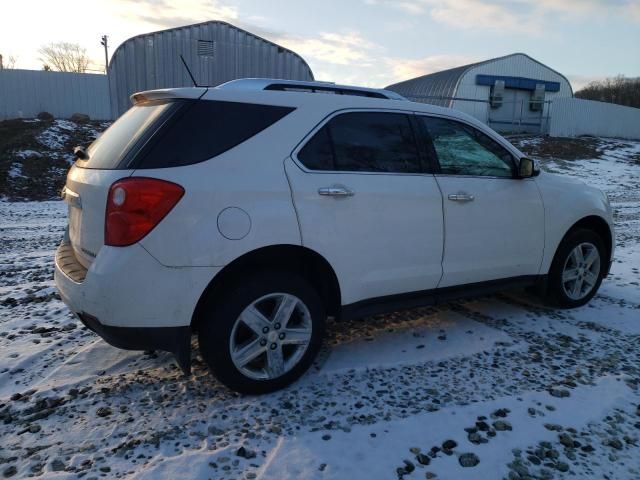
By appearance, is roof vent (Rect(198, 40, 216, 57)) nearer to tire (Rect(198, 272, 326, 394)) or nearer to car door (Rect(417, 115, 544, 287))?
car door (Rect(417, 115, 544, 287))

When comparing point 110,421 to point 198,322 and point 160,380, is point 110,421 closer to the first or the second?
point 160,380

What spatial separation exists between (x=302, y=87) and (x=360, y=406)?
2.12 meters

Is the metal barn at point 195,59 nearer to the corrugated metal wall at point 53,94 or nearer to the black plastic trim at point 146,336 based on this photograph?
the corrugated metal wall at point 53,94

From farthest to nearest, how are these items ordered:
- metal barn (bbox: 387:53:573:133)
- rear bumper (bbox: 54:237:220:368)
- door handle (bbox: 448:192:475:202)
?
metal barn (bbox: 387:53:573:133) → door handle (bbox: 448:192:475:202) → rear bumper (bbox: 54:237:220:368)

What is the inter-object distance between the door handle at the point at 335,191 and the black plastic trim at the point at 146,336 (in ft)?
3.71

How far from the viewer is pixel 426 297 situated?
12.3ft

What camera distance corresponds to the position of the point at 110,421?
282cm

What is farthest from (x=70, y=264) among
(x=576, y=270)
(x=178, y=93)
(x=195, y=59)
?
(x=195, y=59)

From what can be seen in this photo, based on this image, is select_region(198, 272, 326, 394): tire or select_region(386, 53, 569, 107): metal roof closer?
select_region(198, 272, 326, 394): tire

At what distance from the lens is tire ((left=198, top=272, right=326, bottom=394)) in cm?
287

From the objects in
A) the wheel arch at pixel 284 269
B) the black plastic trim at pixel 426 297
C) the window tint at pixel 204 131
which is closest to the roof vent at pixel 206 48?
the black plastic trim at pixel 426 297

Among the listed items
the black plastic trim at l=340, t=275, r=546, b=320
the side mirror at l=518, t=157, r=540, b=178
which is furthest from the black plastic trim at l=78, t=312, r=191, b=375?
the side mirror at l=518, t=157, r=540, b=178

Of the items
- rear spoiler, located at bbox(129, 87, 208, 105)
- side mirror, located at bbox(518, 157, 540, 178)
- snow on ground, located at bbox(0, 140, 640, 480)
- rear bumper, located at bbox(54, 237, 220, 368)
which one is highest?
rear spoiler, located at bbox(129, 87, 208, 105)

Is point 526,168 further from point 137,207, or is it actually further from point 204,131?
point 137,207
